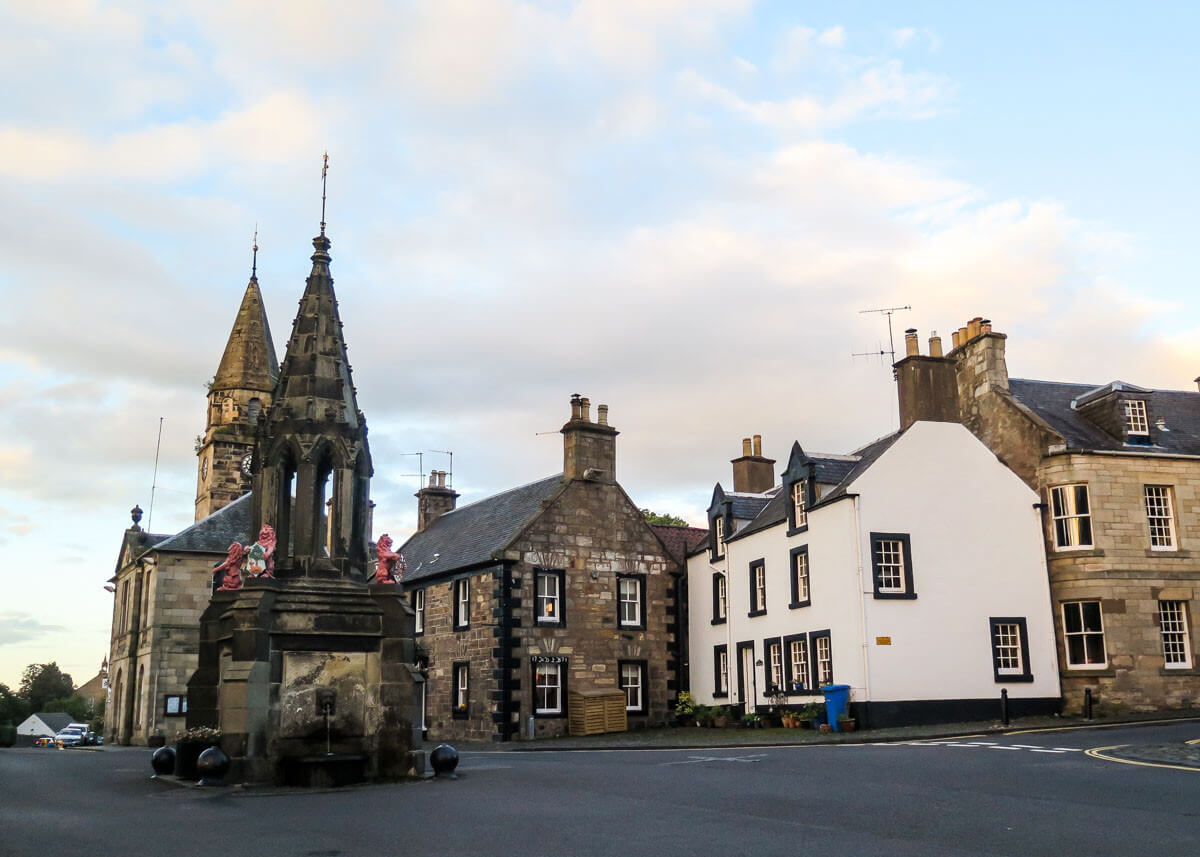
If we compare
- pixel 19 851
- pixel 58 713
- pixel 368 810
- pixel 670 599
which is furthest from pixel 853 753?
pixel 58 713

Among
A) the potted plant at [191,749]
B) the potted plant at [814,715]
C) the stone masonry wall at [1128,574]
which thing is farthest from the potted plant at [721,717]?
the potted plant at [191,749]

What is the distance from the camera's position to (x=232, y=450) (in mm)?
59000

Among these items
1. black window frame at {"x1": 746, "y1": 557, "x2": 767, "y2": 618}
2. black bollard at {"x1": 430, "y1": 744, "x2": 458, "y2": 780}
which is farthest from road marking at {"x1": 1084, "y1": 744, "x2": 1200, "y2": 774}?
black window frame at {"x1": 746, "y1": 557, "x2": 767, "y2": 618}

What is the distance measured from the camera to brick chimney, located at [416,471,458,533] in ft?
163

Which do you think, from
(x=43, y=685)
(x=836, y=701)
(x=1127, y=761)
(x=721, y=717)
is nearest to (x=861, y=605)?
(x=836, y=701)

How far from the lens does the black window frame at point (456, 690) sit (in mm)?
36625

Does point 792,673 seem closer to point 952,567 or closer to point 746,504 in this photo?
point 952,567

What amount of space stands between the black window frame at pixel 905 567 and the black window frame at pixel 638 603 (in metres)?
11.2

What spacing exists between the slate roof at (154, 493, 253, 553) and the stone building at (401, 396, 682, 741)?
9852 mm

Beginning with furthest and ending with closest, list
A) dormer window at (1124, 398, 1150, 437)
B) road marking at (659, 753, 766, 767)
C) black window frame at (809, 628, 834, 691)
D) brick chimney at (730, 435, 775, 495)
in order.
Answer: brick chimney at (730, 435, 775, 495), dormer window at (1124, 398, 1150, 437), black window frame at (809, 628, 834, 691), road marking at (659, 753, 766, 767)

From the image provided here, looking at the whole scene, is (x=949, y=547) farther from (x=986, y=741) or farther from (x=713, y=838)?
(x=713, y=838)

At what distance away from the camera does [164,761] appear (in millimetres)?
17250

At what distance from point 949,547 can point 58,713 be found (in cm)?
12791

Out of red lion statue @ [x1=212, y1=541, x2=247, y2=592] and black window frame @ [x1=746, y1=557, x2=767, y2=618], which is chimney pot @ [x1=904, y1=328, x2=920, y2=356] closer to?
black window frame @ [x1=746, y1=557, x2=767, y2=618]
